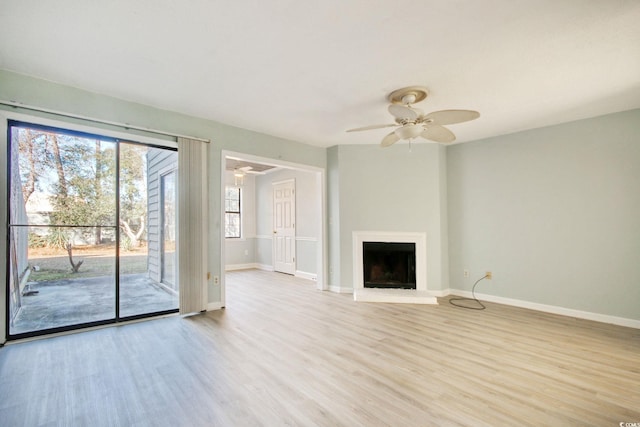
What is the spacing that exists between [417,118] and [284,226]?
4798 millimetres

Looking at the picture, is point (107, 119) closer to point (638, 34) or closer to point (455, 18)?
point (455, 18)

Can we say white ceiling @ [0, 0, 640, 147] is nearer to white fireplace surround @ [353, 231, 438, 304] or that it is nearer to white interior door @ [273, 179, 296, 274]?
white fireplace surround @ [353, 231, 438, 304]

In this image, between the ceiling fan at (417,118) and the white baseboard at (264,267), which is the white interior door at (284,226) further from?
the ceiling fan at (417,118)

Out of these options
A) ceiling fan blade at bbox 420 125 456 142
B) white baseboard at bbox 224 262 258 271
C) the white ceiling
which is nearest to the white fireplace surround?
ceiling fan blade at bbox 420 125 456 142

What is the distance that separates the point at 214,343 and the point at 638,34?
14.6 ft

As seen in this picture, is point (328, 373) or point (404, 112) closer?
point (328, 373)

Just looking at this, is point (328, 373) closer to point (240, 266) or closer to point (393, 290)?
point (393, 290)

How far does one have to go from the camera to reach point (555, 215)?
405cm

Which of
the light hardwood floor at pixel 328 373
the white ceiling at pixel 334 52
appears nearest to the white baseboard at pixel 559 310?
the light hardwood floor at pixel 328 373

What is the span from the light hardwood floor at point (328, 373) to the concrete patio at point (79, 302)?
0.31 meters

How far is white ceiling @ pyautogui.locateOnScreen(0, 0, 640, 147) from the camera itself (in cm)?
195

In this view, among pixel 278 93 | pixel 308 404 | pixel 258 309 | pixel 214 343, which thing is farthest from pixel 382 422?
pixel 278 93

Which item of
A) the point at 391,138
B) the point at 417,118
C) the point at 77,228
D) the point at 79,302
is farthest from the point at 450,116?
the point at 79,302

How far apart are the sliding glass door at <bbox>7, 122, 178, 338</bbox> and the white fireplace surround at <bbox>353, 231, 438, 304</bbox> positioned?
113 inches
